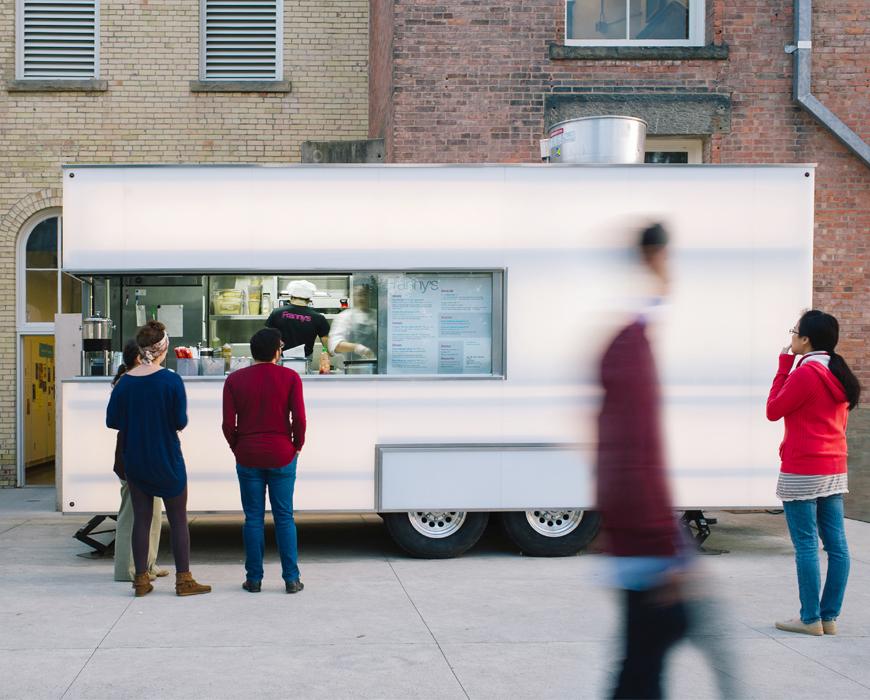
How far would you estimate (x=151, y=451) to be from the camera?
267 inches

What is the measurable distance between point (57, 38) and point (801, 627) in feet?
39.7

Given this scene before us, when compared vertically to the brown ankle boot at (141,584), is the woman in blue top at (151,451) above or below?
above

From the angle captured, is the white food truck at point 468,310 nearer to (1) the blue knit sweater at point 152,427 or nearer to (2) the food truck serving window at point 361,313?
(2) the food truck serving window at point 361,313

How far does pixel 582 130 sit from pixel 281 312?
9.89ft

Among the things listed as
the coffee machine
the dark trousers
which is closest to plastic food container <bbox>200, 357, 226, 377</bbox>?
the coffee machine

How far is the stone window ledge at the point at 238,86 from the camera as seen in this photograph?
44.0 ft

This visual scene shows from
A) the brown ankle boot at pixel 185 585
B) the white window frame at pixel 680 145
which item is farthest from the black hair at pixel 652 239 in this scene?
the white window frame at pixel 680 145

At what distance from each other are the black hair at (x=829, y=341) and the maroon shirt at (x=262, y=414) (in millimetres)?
3392

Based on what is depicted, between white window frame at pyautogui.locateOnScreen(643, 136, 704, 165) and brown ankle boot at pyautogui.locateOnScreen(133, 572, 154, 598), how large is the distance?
7984 millimetres

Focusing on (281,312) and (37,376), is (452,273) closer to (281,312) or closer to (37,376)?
(281,312)

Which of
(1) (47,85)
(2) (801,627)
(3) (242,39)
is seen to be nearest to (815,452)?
(2) (801,627)

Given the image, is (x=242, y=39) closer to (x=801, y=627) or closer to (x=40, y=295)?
(x=40, y=295)

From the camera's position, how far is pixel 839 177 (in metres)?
11.6

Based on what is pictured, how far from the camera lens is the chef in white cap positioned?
850 centimetres
